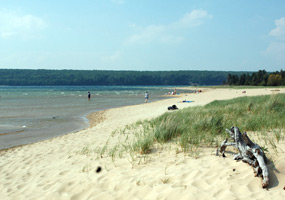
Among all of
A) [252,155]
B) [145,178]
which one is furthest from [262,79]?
[145,178]

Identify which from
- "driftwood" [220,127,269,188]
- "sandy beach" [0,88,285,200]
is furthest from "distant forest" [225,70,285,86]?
"driftwood" [220,127,269,188]

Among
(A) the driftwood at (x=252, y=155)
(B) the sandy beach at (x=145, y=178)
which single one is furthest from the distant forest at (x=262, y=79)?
(A) the driftwood at (x=252, y=155)

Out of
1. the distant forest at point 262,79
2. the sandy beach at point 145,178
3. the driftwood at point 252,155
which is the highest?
the distant forest at point 262,79

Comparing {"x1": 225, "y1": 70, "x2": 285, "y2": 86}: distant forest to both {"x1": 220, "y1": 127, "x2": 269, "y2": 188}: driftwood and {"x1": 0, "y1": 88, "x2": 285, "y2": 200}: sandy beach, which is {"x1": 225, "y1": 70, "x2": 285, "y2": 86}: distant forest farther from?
{"x1": 220, "y1": 127, "x2": 269, "y2": 188}: driftwood

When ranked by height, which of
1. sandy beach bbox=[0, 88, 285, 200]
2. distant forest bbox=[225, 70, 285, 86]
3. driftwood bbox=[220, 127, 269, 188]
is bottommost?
sandy beach bbox=[0, 88, 285, 200]

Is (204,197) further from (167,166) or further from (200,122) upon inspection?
(200,122)

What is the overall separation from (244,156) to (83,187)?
2976mm

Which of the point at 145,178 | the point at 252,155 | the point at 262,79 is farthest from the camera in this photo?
the point at 262,79

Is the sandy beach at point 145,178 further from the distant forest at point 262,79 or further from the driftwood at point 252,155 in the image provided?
the distant forest at point 262,79

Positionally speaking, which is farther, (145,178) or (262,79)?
(262,79)

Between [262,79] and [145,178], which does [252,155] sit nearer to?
[145,178]

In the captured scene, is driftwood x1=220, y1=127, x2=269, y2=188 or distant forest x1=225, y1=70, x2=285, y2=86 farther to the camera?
distant forest x1=225, y1=70, x2=285, y2=86

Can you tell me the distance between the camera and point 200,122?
25.8 ft

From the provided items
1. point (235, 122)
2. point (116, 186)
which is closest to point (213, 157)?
point (116, 186)
